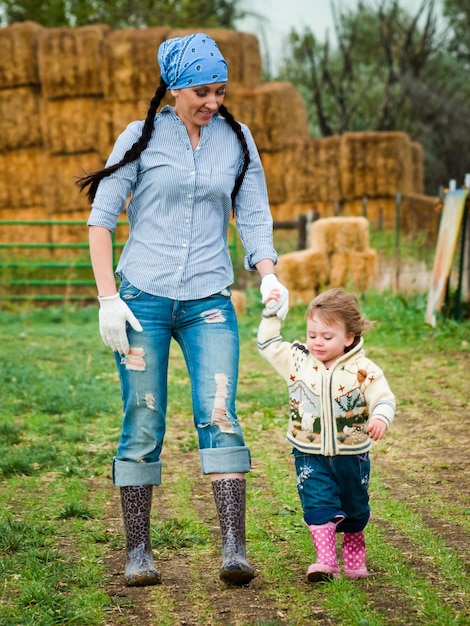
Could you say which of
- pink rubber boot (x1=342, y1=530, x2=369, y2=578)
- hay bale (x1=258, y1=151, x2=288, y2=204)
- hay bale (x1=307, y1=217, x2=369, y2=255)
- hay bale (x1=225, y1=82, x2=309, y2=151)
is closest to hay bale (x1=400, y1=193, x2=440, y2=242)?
hay bale (x1=258, y1=151, x2=288, y2=204)

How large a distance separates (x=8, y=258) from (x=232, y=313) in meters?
12.5

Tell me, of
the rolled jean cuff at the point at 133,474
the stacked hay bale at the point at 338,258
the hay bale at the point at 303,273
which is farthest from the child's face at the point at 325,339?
the stacked hay bale at the point at 338,258

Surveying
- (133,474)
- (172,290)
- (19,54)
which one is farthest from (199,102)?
(19,54)

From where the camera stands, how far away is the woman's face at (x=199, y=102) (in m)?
3.66

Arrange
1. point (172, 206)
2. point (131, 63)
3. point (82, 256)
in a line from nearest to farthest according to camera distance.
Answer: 1. point (172, 206)
2. point (82, 256)
3. point (131, 63)

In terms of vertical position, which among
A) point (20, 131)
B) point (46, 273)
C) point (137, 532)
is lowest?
point (46, 273)

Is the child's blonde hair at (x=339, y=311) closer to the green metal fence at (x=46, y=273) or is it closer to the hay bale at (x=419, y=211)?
the green metal fence at (x=46, y=273)

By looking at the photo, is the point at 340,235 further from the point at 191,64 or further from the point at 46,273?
the point at 191,64

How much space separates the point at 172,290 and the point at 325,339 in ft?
1.94

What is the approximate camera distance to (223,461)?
11.8 ft

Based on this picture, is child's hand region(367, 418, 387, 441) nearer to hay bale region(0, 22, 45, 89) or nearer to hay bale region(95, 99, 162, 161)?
hay bale region(95, 99, 162, 161)

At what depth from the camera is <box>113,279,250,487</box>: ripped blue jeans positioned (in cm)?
364

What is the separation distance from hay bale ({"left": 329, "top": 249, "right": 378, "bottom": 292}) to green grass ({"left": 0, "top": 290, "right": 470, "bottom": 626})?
4024 mm

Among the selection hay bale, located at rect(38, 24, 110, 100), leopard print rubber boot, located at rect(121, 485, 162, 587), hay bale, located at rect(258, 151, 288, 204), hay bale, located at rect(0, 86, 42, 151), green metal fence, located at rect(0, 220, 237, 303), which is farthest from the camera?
hay bale, located at rect(258, 151, 288, 204)
